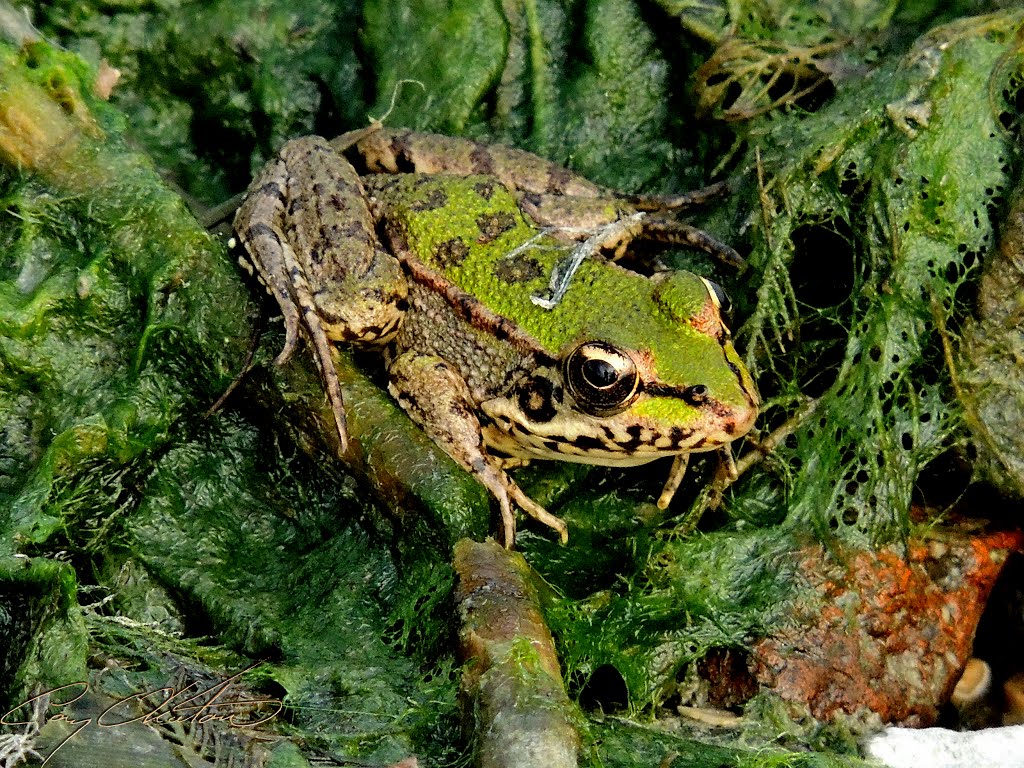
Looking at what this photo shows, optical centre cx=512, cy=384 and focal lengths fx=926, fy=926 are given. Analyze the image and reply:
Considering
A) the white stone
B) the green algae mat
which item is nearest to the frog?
the green algae mat

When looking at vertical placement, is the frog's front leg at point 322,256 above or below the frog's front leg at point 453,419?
above

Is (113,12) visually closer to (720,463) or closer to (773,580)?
(720,463)

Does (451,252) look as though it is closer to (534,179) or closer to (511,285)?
(511,285)

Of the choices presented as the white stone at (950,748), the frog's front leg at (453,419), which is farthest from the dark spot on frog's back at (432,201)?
the white stone at (950,748)

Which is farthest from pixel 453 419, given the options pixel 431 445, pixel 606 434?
pixel 606 434

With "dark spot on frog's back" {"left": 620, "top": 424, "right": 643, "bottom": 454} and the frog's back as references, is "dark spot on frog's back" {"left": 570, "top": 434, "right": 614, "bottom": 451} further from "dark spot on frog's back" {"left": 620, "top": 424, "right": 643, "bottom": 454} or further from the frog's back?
the frog's back

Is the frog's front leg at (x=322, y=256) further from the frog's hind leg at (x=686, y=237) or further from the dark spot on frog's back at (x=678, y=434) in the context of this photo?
the dark spot on frog's back at (x=678, y=434)

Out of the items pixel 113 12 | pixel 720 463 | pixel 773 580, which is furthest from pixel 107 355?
pixel 773 580
